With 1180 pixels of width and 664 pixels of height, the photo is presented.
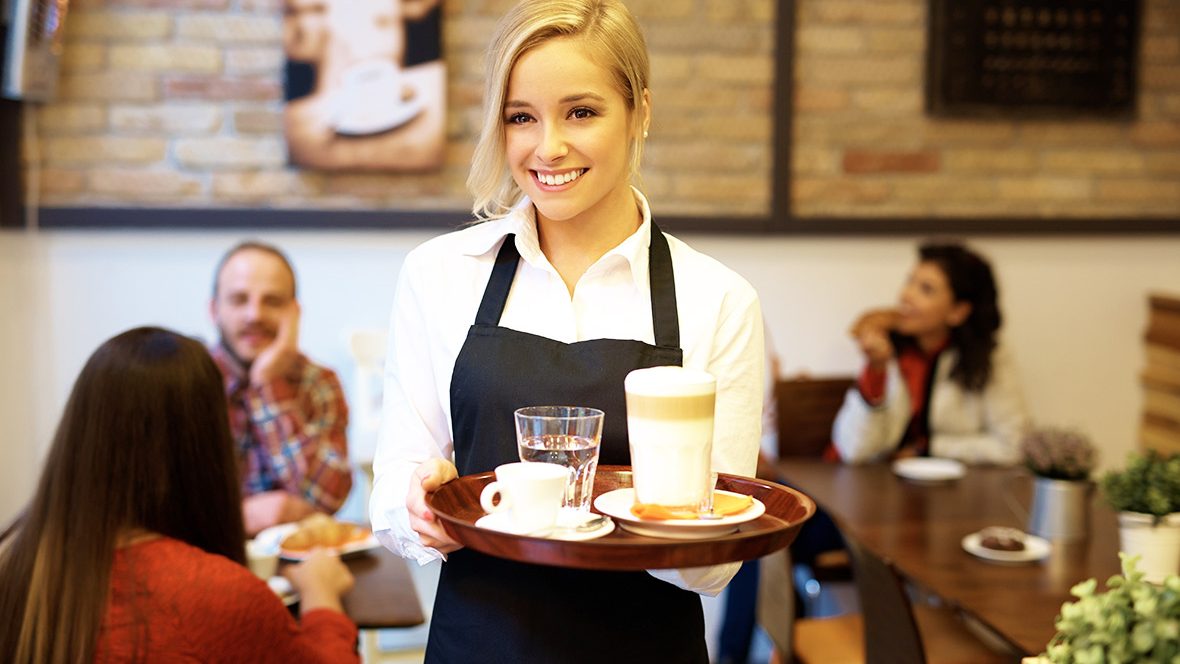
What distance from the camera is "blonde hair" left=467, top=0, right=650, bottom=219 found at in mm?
1495

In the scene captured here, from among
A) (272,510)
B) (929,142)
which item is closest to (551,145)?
(272,510)

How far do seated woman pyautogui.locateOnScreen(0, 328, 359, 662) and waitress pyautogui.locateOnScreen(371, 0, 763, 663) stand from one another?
373mm

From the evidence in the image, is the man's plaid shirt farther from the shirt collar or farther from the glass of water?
the glass of water

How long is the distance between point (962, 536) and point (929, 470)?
0.57 metres

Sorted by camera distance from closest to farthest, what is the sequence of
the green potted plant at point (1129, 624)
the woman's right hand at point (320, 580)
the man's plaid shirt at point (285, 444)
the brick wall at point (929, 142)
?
the green potted plant at point (1129, 624)
the woman's right hand at point (320, 580)
the man's plaid shirt at point (285, 444)
the brick wall at point (929, 142)

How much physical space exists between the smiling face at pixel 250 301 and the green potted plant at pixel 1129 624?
7.98 ft

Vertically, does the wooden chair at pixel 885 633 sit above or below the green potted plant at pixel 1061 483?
below

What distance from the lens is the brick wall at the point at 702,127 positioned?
3805 millimetres

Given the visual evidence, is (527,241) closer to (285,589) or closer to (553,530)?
(553,530)

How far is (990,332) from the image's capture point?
154 inches

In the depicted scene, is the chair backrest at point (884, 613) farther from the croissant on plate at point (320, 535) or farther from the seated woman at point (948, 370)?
the seated woman at point (948, 370)

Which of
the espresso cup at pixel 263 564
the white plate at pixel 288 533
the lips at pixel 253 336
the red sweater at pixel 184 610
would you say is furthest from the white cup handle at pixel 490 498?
the lips at pixel 253 336

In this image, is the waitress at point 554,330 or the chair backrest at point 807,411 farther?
the chair backrest at point 807,411

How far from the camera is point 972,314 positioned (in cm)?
395
